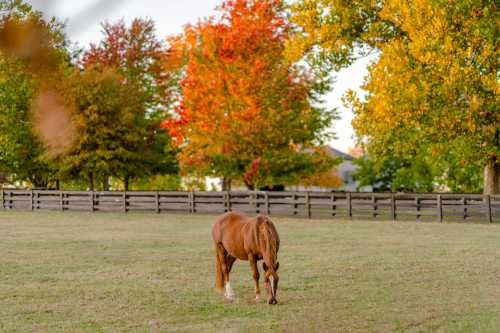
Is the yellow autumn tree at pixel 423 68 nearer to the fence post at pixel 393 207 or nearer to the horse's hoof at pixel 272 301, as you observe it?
the fence post at pixel 393 207

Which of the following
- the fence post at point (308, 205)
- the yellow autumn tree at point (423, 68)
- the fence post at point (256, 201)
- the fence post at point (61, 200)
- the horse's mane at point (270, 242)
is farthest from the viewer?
the fence post at point (61, 200)

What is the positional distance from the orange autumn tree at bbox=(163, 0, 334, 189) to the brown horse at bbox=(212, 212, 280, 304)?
70.2ft

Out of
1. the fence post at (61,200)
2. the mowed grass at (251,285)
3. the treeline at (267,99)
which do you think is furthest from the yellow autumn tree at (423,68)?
the fence post at (61,200)

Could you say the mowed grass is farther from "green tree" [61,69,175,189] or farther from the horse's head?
"green tree" [61,69,175,189]

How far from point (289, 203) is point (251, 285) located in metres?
19.4

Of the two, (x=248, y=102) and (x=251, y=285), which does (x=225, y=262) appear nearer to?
(x=251, y=285)

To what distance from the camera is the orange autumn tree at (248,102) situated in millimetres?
30531

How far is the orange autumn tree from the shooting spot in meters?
30.5

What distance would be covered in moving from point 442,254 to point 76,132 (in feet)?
89.8

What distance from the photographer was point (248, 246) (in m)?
8.16

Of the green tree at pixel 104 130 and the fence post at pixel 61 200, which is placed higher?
the green tree at pixel 104 130

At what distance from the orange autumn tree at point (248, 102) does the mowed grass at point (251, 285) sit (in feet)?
36.8

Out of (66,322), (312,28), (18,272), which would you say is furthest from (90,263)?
(312,28)

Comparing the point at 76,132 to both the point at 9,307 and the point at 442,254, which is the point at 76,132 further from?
the point at 9,307
